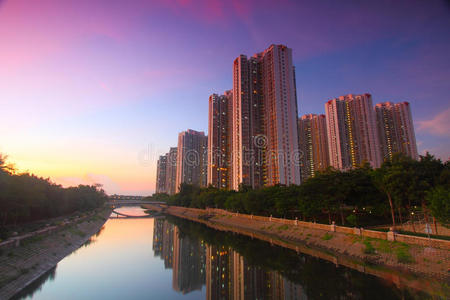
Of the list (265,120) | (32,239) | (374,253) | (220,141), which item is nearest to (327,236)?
(374,253)

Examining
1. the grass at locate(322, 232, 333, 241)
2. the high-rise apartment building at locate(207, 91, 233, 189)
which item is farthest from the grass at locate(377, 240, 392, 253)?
the high-rise apartment building at locate(207, 91, 233, 189)

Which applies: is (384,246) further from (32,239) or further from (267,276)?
(32,239)

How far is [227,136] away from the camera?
15475cm

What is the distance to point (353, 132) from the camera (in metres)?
138

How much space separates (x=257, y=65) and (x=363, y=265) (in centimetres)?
11958

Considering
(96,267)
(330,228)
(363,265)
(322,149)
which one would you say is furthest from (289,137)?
(96,267)

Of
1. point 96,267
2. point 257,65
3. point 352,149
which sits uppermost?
point 257,65

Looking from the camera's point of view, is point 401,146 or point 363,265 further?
point 401,146

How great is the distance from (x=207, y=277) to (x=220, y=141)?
418 ft

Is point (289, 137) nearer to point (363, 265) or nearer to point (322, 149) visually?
point (322, 149)

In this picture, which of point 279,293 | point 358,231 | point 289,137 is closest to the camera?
point 279,293

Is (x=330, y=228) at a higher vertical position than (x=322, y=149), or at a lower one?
lower

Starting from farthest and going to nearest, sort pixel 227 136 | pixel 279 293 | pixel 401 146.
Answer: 1. pixel 227 136
2. pixel 401 146
3. pixel 279 293

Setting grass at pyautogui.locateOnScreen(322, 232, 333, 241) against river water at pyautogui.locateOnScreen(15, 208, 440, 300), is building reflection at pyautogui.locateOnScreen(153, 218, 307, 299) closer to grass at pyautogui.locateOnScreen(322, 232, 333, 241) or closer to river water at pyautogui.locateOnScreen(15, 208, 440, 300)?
river water at pyautogui.locateOnScreen(15, 208, 440, 300)
